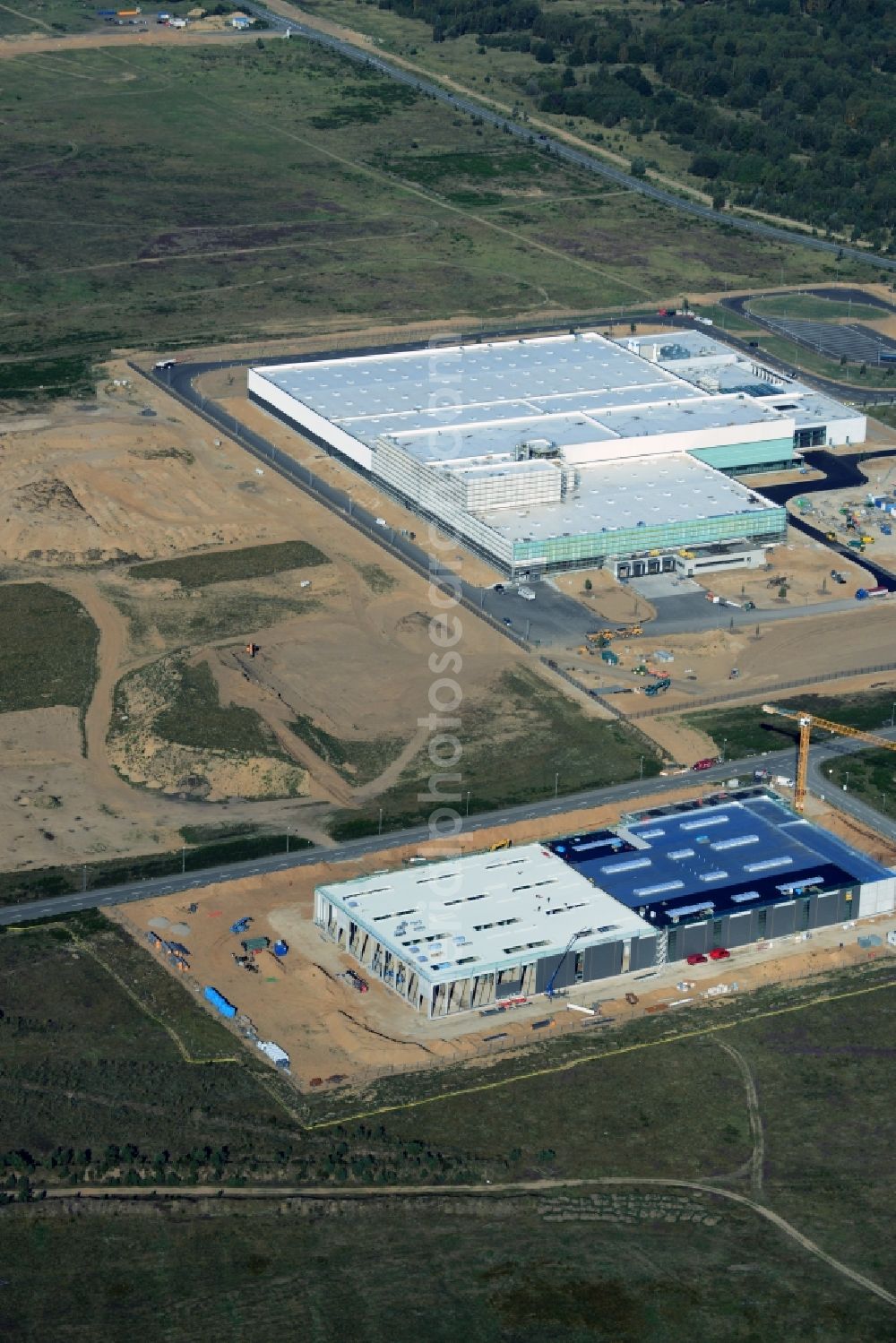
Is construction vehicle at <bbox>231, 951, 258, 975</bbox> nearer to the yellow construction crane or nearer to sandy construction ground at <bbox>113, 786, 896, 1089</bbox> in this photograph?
sandy construction ground at <bbox>113, 786, 896, 1089</bbox>

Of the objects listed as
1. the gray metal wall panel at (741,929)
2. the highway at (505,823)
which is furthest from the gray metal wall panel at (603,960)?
the highway at (505,823)

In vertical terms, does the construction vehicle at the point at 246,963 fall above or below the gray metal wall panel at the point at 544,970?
below

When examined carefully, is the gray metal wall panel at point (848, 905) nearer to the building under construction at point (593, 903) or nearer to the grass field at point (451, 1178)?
the building under construction at point (593, 903)

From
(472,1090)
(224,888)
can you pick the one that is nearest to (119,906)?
(224,888)

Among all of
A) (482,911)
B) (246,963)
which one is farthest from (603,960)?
(246,963)

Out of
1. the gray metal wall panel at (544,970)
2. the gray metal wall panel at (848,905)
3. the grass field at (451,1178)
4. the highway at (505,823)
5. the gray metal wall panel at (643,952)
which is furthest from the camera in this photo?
the gray metal wall panel at (848,905)
